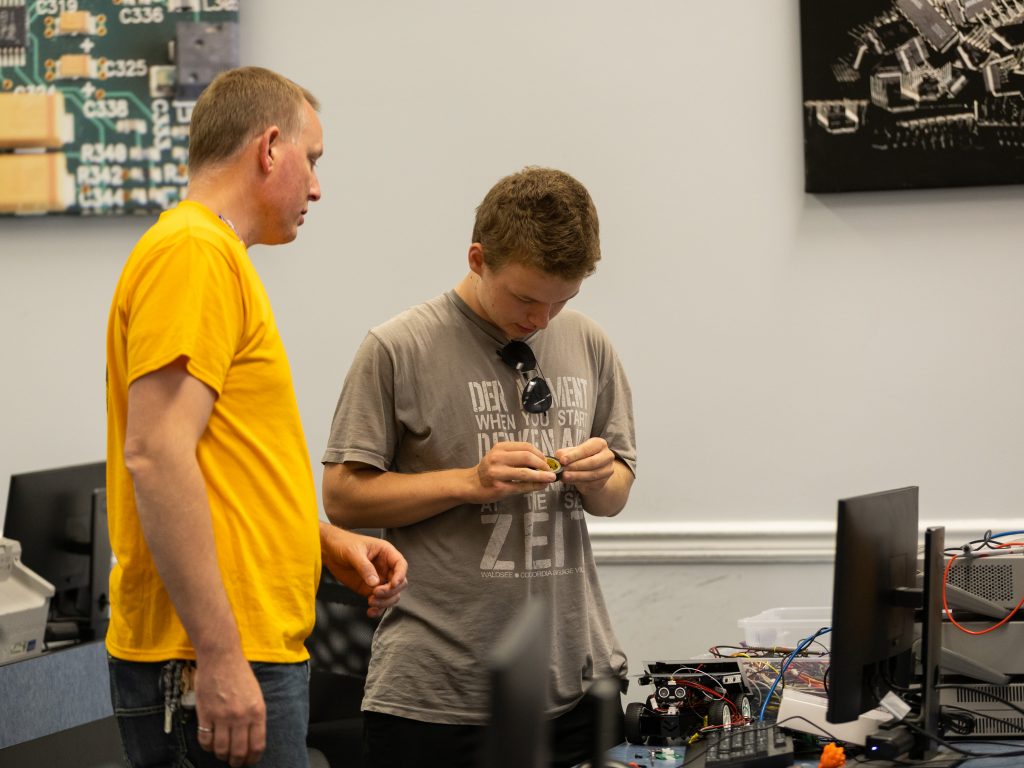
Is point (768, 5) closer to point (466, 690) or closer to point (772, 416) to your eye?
point (772, 416)

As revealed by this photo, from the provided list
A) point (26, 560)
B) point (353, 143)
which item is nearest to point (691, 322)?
point (353, 143)

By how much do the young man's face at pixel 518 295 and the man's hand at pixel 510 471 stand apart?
0.22 meters

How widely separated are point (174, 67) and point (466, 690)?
2.31 meters

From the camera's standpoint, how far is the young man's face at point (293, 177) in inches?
59.2

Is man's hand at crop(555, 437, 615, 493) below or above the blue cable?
above

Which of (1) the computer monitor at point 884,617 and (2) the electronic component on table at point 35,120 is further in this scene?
(2) the electronic component on table at point 35,120

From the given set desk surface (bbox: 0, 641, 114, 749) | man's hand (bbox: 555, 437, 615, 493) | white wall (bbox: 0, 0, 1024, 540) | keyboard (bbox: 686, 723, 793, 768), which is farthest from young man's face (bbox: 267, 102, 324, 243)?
white wall (bbox: 0, 0, 1024, 540)

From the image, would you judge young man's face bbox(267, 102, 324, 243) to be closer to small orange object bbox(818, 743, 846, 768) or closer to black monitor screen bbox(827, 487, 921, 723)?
black monitor screen bbox(827, 487, 921, 723)

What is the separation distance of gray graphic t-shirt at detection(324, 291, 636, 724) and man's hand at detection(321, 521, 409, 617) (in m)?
0.12

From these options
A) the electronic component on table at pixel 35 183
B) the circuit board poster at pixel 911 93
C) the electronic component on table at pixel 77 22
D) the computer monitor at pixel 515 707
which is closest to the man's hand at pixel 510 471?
the computer monitor at pixel 515 707

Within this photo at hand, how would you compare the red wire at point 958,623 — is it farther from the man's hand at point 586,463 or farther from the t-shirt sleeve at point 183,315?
the t-shirt sleeve at point 183,315

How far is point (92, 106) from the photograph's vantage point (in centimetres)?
332

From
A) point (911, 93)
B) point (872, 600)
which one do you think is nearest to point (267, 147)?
point (872, 600)

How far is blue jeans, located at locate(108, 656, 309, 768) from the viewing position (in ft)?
4.41
